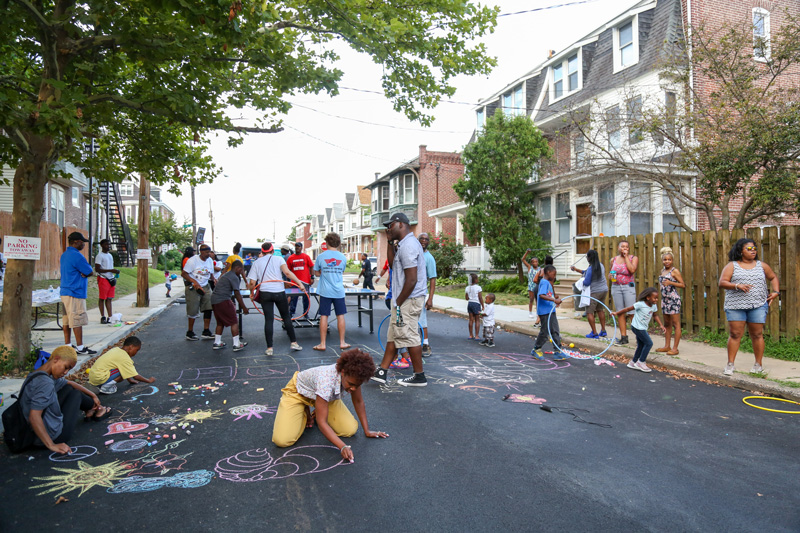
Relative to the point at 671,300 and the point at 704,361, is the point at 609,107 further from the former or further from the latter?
the point at 704,361

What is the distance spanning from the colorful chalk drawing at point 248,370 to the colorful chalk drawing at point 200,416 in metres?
1.42

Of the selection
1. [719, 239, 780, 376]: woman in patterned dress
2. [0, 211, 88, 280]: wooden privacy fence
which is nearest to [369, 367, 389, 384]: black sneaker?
[719, 239, 780, 376]: woman in patterned dress

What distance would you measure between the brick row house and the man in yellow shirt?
1132 centimetres

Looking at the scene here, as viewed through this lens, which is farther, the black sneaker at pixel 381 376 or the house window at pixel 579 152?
the house window at pixel 579 152

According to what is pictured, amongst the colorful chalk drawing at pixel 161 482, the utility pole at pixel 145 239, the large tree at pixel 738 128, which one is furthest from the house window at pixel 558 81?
the colorful chalk drawing at pixel 161 482

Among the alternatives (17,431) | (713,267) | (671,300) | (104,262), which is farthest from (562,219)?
(17,431)

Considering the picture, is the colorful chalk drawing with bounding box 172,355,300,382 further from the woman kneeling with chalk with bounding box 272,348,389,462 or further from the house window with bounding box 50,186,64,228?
the house window with bounding box 50,186,64,228

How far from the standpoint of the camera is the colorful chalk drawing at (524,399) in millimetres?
5648

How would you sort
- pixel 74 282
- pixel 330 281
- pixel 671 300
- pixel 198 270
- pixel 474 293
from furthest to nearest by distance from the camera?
pixel 198 270
pixel 474 293
pixel 330 281
pixel 671 300
pixel 74 282

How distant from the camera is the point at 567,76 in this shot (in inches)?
850

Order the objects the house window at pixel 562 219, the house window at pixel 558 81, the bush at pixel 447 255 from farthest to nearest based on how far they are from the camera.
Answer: the bush at pixel 447 255, the house window at pixel 558 81, the house window at pixel 562 219

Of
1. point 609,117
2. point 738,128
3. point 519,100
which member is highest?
→ point 519,100

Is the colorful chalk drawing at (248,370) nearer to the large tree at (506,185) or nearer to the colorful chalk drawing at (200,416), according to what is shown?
the colorful chalk drawing at (200,416)

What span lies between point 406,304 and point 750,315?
4.53 meters
